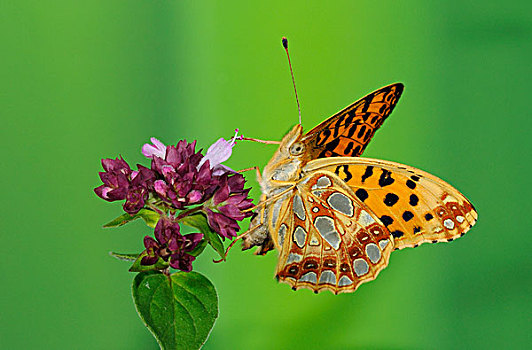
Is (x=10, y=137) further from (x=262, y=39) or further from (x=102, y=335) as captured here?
(x=262, y=39)

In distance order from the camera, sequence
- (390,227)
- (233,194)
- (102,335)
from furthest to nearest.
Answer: (102,335) → (390,227) → (233,194)

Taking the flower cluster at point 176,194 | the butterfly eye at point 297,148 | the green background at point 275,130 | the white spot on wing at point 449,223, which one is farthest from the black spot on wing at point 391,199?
the green background at point 275,130

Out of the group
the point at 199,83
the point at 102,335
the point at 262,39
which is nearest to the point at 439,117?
the point at 262,39

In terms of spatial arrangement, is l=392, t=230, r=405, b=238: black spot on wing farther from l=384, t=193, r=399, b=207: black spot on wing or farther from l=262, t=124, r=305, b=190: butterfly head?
l=262, t=124, r=305, b=190: butterfly head

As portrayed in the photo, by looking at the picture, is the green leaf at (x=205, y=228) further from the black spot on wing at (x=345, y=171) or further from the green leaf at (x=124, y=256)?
the black spot on wing at (x=345, y=171)

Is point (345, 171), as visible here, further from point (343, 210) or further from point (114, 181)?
point (114, 181)
